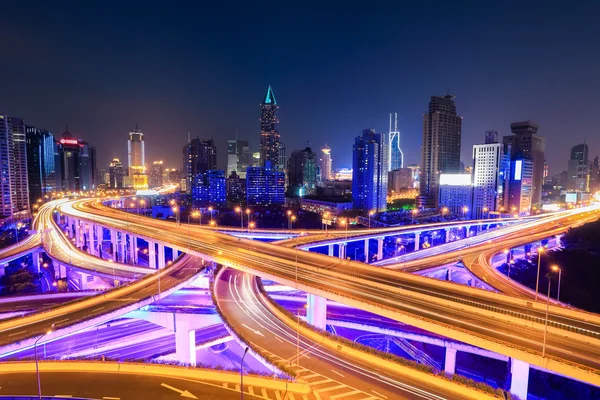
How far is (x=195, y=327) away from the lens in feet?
118

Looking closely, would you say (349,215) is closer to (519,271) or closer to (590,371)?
(519,271)

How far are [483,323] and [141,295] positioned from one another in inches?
1262

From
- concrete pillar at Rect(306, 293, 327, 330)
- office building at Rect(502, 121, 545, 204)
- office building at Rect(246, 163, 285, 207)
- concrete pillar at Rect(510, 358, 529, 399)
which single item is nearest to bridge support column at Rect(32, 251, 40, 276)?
concrete pillar at Rect(306, 293, 327, 330)

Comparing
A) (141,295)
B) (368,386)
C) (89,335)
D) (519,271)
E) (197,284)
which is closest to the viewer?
(368,386)

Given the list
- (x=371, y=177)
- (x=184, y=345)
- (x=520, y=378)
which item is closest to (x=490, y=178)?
(x=371, y=177)

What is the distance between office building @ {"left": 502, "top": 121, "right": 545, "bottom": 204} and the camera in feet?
568

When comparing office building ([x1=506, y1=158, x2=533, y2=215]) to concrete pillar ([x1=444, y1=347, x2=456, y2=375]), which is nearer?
concrete pillar ([x1=444, y1=347, x2=456, y2=375])

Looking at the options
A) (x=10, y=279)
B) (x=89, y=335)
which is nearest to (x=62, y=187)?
(x=10, y=279)

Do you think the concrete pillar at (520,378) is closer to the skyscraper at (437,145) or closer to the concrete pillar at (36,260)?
the concrete pillar at (36,260)

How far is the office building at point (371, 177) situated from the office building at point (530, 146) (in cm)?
7500

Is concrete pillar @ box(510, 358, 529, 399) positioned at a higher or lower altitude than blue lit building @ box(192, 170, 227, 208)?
lower

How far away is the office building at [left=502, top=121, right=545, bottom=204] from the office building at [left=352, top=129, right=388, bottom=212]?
246ft

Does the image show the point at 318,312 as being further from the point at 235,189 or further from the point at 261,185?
the point at 235,189

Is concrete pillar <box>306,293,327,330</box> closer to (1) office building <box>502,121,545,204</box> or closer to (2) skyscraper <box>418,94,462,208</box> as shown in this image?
(2) skyscraper <box>418,94,462,208</box>
